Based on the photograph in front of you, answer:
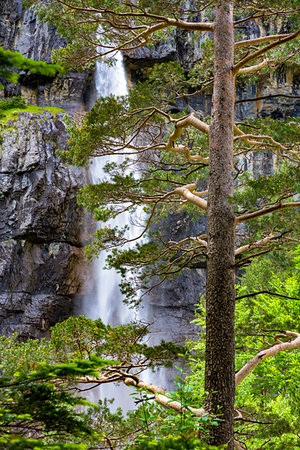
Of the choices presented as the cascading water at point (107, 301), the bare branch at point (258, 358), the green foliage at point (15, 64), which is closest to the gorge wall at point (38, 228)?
the cascading water at point (107, 301)

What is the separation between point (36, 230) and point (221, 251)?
12353 millimetres

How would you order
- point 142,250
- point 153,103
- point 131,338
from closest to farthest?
point 131,338, point 142,250, point 153,103

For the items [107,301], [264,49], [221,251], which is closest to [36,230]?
[107,301]

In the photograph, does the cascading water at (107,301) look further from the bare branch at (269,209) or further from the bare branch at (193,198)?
the bare branch at (269,209)

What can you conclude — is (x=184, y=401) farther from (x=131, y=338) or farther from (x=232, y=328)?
(x=131, y=338)

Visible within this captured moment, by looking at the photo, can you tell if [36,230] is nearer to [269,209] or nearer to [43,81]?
[43,81]

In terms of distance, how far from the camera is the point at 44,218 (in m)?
15.6

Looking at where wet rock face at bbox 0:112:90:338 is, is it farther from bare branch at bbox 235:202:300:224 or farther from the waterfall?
bare branch at bbox 235:202:300:224

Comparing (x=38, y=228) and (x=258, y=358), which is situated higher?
(x=38, y=228)

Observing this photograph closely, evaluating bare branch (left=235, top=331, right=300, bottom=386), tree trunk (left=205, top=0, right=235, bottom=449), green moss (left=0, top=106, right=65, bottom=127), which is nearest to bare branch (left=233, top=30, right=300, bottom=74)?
tree trunk (left=205, top=0, right=235, bottom=449)

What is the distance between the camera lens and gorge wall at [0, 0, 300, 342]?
15.2m

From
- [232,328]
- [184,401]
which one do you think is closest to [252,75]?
[232,328]

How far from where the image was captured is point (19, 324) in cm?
1473

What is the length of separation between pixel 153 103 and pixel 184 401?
16.8 ft
